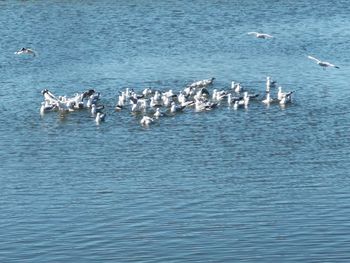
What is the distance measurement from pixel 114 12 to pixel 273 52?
1599 cm

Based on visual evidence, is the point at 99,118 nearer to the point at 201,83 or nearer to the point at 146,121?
the point at 146,121

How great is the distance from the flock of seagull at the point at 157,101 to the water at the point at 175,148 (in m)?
0.49

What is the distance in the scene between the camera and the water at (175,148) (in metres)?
36.1

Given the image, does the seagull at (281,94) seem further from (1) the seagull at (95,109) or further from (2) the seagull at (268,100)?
(1) the seagull at (95,109)

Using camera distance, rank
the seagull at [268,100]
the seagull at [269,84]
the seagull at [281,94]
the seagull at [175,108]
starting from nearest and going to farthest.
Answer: the seagull at [175,108] → the seagull at [281,94] → the seagull at [268,100] → the seagull at [269,84]

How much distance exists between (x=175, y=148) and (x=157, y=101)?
7.92 meters

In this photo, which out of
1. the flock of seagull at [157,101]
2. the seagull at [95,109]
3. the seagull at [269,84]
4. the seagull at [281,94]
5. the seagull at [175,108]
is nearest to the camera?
the seagull at [95,109]

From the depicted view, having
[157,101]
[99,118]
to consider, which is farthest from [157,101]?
[99,118]

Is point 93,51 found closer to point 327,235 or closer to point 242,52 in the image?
point 242,52

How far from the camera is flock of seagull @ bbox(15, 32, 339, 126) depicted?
53094 millimetres

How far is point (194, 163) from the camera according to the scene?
1748 inches

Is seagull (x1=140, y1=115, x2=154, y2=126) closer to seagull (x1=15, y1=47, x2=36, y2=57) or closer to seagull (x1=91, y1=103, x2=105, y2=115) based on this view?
seagull (x1=91, y1=103, x2=105, y2=115)

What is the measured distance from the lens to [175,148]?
153ft

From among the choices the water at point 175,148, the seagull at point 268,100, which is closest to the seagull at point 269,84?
the water at point 175,148
